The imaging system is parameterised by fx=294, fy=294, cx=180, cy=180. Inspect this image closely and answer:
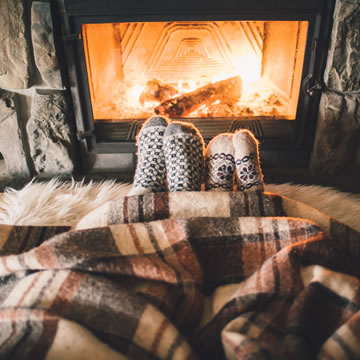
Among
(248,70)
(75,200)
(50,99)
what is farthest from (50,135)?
(248,70)

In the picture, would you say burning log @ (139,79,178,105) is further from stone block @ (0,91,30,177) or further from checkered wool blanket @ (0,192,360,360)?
checkered wool blanket @ (0,192,360,360)

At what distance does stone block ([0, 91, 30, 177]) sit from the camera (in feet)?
3.42

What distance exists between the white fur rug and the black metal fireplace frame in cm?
13

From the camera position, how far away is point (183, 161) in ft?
2.79

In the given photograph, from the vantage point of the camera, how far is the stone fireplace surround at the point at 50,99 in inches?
35.3

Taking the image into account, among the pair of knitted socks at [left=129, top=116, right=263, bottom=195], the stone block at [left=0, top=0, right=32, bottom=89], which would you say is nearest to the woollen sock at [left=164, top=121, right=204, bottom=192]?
the pair of knitted socks at [left=129, top=116, right=263, bottom=195]

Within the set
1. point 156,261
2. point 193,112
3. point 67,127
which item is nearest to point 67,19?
point 67,127

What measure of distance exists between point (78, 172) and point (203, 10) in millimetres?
721

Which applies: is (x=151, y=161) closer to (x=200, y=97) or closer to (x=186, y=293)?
(x=200, y=97)

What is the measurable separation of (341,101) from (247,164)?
444 millimetres

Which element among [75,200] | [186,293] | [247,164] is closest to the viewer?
[186,293]

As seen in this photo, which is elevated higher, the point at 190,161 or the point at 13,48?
the point at 13,48

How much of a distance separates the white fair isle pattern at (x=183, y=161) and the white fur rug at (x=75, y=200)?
25cm

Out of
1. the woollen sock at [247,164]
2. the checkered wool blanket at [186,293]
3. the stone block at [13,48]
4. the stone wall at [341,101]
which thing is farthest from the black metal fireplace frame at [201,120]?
the checkered wool blanket at [186,293]
